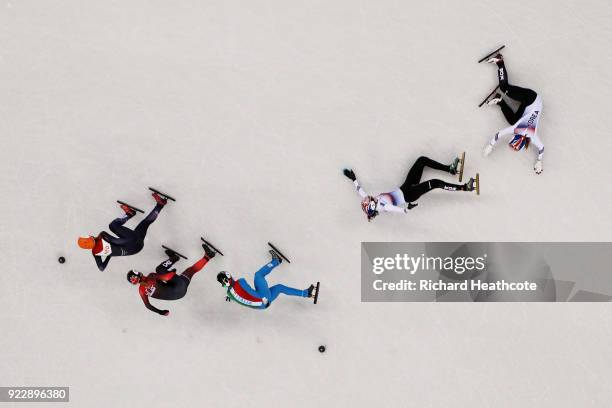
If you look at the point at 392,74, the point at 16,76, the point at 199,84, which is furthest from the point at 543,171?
the point at 16,76

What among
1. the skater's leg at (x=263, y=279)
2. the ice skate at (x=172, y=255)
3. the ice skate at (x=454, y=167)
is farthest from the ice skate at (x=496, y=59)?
the ice skate at (x=172, y=255)

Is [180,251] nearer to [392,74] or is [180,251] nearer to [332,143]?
[332,143]

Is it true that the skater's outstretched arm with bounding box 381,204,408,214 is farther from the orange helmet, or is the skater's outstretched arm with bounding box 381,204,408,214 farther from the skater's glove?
the orange helmet

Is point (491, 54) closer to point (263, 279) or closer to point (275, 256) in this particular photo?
point (275, 256)

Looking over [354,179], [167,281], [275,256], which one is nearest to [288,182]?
[354,179]

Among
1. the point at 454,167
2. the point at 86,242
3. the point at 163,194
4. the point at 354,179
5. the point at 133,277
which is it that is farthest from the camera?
the point at 163,194

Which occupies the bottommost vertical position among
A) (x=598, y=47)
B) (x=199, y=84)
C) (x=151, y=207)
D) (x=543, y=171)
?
(x=151, y=207)
